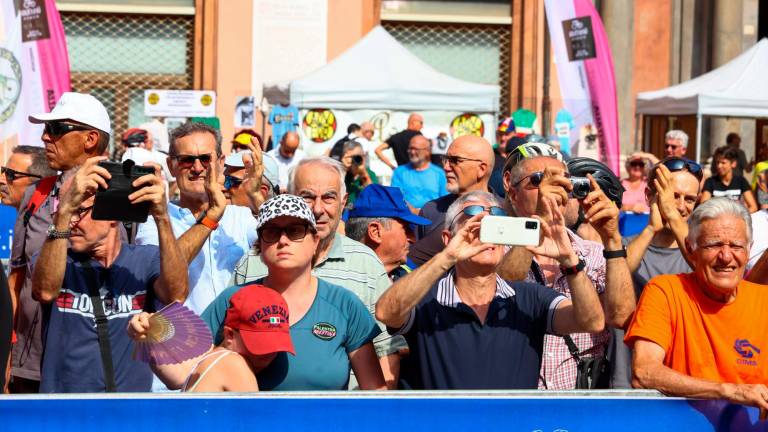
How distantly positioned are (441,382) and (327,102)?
401 inches

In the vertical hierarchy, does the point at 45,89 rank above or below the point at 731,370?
above

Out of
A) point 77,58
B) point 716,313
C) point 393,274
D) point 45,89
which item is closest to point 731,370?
point 716,313

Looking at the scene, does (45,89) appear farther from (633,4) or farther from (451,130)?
(633,4)

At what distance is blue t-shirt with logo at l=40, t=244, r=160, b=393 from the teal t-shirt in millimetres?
413

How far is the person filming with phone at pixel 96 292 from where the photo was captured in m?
4.51

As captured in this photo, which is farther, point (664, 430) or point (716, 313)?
Result: point (716, 313)

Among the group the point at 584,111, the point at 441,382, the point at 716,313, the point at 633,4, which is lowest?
the point at 441,382

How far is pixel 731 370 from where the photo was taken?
419 cm

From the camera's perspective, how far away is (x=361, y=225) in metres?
6.01

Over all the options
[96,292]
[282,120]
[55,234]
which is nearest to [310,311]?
[96,292]

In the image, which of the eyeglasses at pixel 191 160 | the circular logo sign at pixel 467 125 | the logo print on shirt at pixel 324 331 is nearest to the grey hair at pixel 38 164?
the eyeglasses at pixel 191 160

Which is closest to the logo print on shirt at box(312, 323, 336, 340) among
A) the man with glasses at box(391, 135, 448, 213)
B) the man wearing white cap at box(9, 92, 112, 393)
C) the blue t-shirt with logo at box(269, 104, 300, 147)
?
the man wearing white cap at box(9, 92, 112, 393)

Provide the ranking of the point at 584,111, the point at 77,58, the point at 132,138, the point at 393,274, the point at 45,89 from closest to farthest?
1. the point at 393,274
2. the point at 45,89
3. the point at 132,138
4. the point at 584,111
5. the point at 77,58

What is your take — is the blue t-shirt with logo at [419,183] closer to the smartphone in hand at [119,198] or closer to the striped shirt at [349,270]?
the striped shirt at [349,270]
